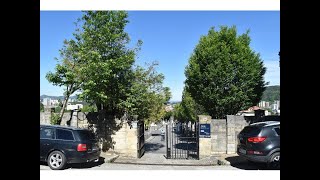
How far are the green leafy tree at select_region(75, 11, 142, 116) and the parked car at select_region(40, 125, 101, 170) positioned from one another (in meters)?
Answer: 2.15

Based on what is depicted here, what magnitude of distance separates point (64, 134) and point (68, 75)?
321 centimetres

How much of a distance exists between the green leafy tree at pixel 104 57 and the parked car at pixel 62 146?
2149 mm

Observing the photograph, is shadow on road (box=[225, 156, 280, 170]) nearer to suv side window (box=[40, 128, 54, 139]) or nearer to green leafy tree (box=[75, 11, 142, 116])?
green leafy tree (box=[75, 11, 142, 116])

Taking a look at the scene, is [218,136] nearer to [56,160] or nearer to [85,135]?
[85,135]

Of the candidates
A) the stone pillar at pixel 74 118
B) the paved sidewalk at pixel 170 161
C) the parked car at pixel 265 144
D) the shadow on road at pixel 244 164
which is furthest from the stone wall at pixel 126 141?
the parked car at pixel 265 144

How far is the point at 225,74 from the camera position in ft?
50.9

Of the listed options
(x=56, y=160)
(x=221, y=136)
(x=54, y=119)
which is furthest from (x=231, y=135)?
(x=54, y=119)

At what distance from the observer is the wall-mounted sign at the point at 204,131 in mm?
12180

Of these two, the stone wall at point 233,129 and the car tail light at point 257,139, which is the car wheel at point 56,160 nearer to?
the car tail light at point 257,139

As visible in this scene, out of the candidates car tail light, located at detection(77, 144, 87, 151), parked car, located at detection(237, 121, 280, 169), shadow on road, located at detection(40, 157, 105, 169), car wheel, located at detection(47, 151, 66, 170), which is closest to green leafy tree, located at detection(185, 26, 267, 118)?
parked car, located at detection(237, 121, 280, 169)
